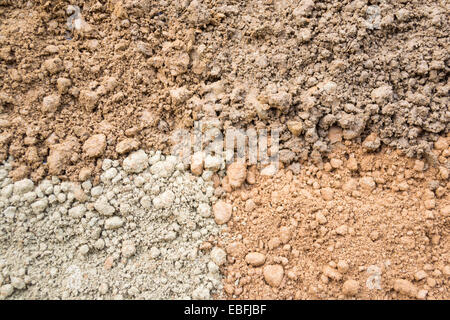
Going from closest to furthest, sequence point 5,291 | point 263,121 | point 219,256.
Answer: point 5,291
point 219,256
point 263,121

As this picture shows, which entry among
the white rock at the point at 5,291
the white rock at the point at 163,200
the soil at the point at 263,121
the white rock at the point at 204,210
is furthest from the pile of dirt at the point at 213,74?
the white rock at the point at 5,291

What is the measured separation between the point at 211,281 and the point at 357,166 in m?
1.13

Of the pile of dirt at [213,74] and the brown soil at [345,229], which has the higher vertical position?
the pile of dirt at [213,74]

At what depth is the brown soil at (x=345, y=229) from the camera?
6.72 feet

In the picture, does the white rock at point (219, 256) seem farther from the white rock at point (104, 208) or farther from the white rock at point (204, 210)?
the white rock at point (104, 208)

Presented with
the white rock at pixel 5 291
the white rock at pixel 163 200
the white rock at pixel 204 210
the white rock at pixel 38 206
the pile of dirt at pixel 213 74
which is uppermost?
the pile of dirt at pixel 213 74

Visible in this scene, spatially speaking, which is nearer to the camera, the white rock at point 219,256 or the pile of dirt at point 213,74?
the white rock at point 219,256

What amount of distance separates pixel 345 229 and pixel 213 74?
1.26 metres

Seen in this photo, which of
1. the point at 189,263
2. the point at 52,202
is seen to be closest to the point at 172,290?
the point at 189,263

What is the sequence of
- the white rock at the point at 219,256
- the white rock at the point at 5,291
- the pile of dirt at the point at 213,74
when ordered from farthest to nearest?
the pile of dirt at the point at 213,74
the white rock at the point at 219,256
the white rock at the point at 5,291

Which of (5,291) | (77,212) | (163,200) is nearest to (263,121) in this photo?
(163,200)

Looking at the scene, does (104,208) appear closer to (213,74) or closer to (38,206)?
(38,206)

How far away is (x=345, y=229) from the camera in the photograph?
83.3 inches

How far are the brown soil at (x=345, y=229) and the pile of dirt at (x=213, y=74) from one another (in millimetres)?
164
